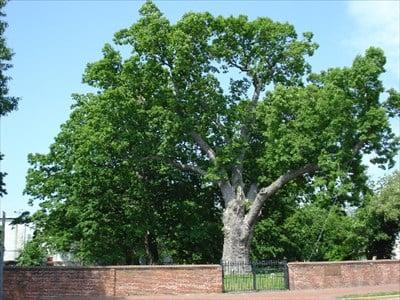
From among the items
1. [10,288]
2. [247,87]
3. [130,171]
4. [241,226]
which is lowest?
[10,288]

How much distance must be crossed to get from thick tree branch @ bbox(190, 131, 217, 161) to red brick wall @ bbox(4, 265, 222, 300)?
11438 millimetres

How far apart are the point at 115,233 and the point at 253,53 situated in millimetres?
15272

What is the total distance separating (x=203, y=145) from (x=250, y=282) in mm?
11569

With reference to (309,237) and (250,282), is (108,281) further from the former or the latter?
(309,237)

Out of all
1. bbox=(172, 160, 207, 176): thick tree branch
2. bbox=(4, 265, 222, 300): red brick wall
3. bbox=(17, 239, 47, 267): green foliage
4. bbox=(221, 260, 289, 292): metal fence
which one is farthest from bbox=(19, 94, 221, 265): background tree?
bbox=(4, 265, 222, 300): red brick wall

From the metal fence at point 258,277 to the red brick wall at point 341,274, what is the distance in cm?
44

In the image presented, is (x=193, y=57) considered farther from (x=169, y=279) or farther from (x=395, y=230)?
(x=395, y=230)

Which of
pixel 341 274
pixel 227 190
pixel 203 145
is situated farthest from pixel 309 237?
pixel 341 274

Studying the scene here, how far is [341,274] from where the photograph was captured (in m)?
29.6

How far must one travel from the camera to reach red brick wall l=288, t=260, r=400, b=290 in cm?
2822

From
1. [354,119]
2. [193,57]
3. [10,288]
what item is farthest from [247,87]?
[10,288]

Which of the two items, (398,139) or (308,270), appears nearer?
(308,270)

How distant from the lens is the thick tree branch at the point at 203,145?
3629 centimetres

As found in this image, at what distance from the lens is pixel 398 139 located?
3472 centimetres
